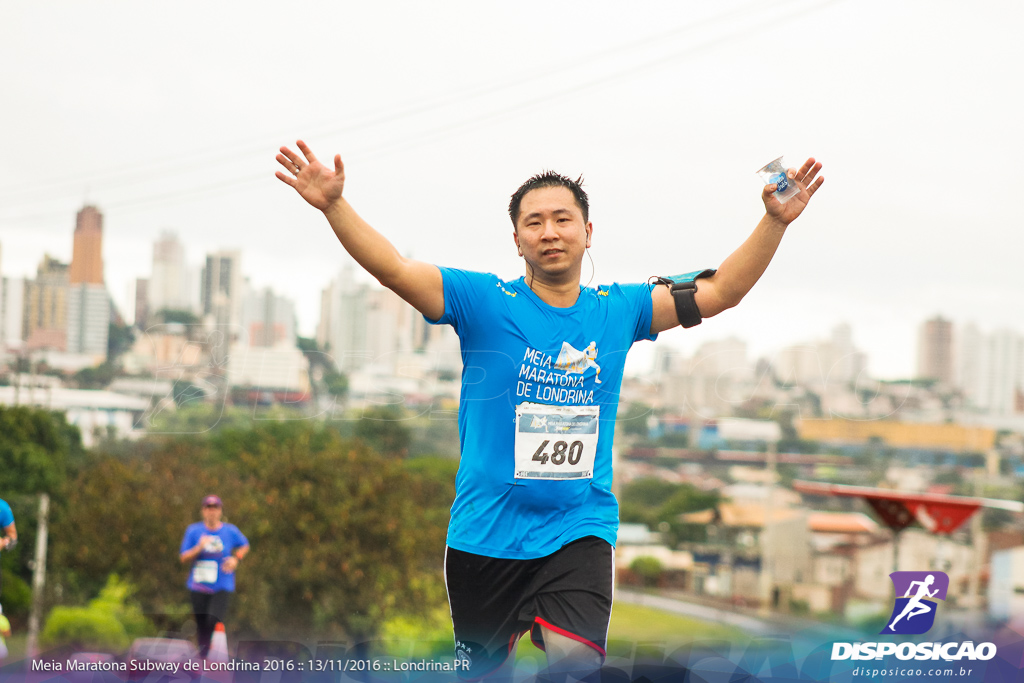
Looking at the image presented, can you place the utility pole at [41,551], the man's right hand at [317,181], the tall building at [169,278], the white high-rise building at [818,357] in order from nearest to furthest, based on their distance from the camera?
the man's right hand at [317,181] < the utility pole at [41,551] < the tall building at [169,278] < the white high-rise building at [818,357]

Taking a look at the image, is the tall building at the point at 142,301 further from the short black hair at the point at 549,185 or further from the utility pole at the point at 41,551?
the short black hair at the point at 549,185

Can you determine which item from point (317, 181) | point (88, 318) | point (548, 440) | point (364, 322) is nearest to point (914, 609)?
point (548, 440)

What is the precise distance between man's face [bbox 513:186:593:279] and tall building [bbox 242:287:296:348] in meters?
41.8

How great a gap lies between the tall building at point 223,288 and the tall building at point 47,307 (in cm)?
915

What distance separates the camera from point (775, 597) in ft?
221

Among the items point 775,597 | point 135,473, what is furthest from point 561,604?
point 775,597

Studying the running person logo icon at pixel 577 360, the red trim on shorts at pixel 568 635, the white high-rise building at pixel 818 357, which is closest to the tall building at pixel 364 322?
the white high-rise building at pixel 818 357

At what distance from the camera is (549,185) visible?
3326 mm

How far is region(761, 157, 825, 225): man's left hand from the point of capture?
11.2ft

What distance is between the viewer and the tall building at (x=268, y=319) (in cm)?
4538

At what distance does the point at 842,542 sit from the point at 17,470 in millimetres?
55819

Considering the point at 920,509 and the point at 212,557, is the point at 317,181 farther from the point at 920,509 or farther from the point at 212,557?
the point at 920,509

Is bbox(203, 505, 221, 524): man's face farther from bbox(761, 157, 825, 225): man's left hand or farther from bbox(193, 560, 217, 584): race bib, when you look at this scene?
bbox(761, 157, 825, 225): man's left hand

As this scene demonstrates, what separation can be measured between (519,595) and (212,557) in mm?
6551
